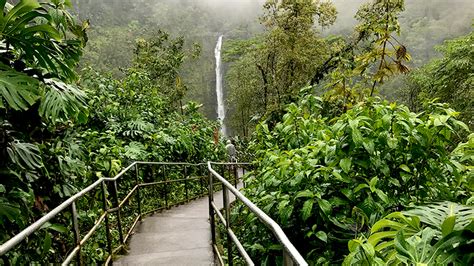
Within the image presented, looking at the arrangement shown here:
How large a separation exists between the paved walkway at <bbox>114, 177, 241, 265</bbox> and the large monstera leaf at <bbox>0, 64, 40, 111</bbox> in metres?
1.80

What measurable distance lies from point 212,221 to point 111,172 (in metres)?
2.29

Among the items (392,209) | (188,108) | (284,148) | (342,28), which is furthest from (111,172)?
(342,28)

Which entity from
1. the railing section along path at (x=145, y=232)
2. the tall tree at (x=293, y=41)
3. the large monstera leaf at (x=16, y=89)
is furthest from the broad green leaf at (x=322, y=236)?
the tall tree at (x=293, y=41)

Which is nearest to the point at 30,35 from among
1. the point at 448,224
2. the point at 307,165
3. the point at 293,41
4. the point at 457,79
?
the point at 307,165

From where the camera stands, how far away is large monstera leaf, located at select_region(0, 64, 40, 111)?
6.78 ft

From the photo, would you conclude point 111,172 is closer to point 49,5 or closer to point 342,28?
point 49,5

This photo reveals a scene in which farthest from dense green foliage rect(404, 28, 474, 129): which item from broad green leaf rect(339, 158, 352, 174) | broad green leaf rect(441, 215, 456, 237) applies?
broad green leaf rect(441, 215, 456, 237)

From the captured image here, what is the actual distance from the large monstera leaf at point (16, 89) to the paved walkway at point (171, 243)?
70.8 inches

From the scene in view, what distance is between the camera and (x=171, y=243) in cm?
389

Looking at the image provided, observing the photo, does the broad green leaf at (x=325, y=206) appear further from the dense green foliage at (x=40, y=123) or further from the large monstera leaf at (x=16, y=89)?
the large monstera leaf at (x=16, y=89)

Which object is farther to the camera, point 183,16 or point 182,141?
point 183,16

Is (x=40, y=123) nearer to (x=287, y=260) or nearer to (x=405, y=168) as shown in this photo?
(x=287, y=260)

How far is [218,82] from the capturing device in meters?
36.8

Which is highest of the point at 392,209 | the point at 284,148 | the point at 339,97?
the point at 339,97
